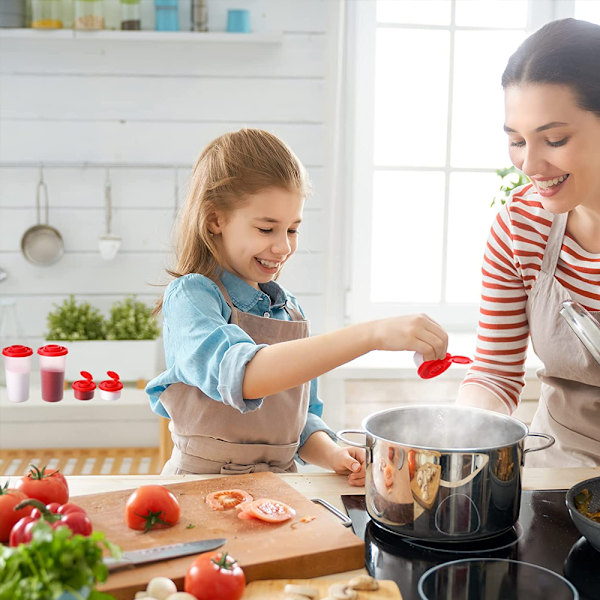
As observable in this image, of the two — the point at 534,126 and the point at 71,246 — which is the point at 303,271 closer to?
the point at 71,246

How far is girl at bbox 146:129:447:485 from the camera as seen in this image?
117 cm

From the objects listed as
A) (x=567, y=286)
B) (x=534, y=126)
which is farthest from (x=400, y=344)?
(x=567, y=286)

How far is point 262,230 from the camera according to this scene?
4.24ft

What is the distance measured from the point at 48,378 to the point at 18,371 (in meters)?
0.07

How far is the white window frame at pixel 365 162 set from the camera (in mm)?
2645

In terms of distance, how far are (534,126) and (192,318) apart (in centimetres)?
63

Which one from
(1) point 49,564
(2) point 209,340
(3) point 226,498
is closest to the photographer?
(1) point 49,564

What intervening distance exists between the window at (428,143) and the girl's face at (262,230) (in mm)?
1406

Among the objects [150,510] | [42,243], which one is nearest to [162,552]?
[150,510]

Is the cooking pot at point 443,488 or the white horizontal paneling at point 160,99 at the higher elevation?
the white horizontal paneling at point 160,99

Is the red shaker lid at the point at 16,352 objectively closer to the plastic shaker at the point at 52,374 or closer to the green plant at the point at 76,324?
the plastic shaker at the point at 52,374

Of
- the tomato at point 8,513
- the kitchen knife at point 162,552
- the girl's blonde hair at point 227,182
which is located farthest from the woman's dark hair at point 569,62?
the tomato at point 8,513

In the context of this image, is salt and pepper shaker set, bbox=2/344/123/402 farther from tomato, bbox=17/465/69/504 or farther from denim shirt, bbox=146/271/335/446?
tomato, bbox=17/465/69/504

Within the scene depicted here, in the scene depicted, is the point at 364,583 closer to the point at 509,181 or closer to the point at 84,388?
the point at 84,388
